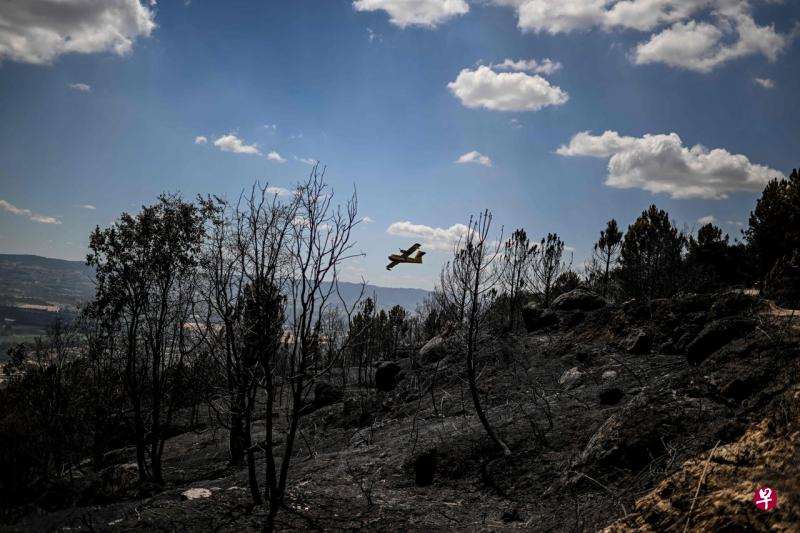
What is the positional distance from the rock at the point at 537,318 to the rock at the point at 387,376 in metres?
8.17

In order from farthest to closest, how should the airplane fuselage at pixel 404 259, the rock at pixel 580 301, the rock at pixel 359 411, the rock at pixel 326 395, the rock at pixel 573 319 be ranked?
the rock at pixel 326 395 → the rock at pixel 580 301 → the rock at pixel 573 319 → the rock at pixel 359 411 → the airplane fuselage at pixel 404 259

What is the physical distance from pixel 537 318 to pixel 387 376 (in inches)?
371

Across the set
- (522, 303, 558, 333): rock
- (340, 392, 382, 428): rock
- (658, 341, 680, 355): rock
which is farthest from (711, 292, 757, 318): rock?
(340, 392, 382, 428): rock

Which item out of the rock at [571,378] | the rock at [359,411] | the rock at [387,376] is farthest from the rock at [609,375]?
the rock at [387,376]

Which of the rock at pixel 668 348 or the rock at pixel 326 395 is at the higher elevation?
the rock at pixel 668 348

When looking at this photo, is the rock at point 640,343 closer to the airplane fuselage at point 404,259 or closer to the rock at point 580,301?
the rock at point 580,301

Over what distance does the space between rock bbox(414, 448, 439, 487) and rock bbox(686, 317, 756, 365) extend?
6.25m

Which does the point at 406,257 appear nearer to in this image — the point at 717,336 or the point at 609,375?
the point at 717,336

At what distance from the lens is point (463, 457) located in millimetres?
10227

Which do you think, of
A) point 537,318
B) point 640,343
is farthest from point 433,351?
point 640,343

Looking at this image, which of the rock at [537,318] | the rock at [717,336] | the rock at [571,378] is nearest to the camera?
the rock at [717,336]

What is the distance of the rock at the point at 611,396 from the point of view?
37.0 ft

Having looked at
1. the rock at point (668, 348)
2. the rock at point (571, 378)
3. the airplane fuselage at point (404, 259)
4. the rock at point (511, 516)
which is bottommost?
the rock at point (511, 516)

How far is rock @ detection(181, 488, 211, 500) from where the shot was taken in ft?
30.7
